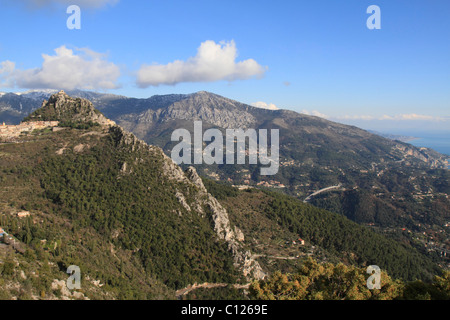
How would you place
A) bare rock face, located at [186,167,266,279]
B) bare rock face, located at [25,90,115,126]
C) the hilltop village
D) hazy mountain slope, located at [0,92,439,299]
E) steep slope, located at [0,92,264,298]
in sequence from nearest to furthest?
hazy mountain slope, located at [0,92,439,299] → steep slope, located at [0,92,264,298] → bare rock face, located at [186,167,266,279] → the hilltop village → bare rock face, located at [25,90,115,126]

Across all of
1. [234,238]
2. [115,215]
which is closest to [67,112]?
[115,215]

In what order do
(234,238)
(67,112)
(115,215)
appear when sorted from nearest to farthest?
(115,215) < (234,238) < (67,112)

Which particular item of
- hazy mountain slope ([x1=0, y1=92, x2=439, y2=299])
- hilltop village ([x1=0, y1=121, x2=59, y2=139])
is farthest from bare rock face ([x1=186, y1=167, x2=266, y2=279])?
hilltop village ([x1=0, y1=121, x2=59, y2=139])

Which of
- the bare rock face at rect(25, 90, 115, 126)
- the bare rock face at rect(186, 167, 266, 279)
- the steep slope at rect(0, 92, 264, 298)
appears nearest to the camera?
the steep slope at rect(0, 92, 264, 298)

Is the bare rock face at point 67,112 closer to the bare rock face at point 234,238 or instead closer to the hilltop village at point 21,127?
the hilltop village at point 21,127

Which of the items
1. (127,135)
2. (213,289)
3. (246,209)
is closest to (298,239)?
(246,209)

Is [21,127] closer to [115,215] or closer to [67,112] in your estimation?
[67,112]

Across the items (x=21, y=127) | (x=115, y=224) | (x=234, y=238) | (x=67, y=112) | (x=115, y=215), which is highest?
(x=67, y=112)

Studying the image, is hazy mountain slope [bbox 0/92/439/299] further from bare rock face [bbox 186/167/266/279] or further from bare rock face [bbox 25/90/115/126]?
bare rock face [bbox 25/90/115/126]

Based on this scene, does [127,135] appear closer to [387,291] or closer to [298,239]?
[298,239]

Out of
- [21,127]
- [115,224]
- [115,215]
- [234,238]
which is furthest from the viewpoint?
[21,127]

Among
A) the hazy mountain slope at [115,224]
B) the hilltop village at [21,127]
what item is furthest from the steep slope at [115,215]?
the hilltop village at [21,127]
